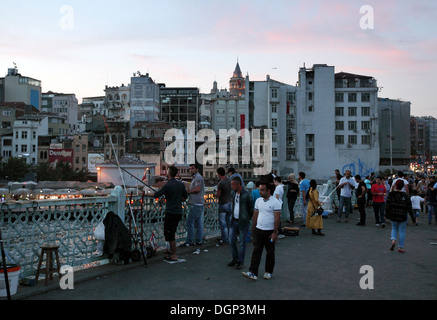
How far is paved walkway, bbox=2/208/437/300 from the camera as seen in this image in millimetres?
5816

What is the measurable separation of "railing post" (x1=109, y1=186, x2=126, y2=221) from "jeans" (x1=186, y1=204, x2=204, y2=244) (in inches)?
76.7

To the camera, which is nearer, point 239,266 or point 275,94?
point 239,266

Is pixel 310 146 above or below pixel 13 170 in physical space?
above

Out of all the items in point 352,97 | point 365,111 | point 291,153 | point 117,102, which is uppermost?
point 117,102

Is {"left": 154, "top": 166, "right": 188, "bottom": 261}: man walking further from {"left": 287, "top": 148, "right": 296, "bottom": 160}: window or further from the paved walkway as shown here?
{"left": 287, "top": 148, "right": 296, "bottom": 160}: window

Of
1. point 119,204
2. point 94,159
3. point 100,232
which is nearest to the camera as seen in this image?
point 100,232

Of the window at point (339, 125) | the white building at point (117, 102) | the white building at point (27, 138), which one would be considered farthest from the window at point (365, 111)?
the white building at point (27, 138)

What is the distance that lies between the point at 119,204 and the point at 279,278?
11.1 ft

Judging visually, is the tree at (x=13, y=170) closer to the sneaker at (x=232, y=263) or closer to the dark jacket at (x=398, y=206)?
the sneaker at (x=232, y=263)

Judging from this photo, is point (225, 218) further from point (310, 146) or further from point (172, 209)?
point (310, 146)

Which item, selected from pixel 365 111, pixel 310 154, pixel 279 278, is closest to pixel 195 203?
pixel 279 278

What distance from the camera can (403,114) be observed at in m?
86.4

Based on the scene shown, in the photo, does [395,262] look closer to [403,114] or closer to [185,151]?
[185,151]

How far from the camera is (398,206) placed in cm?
930
